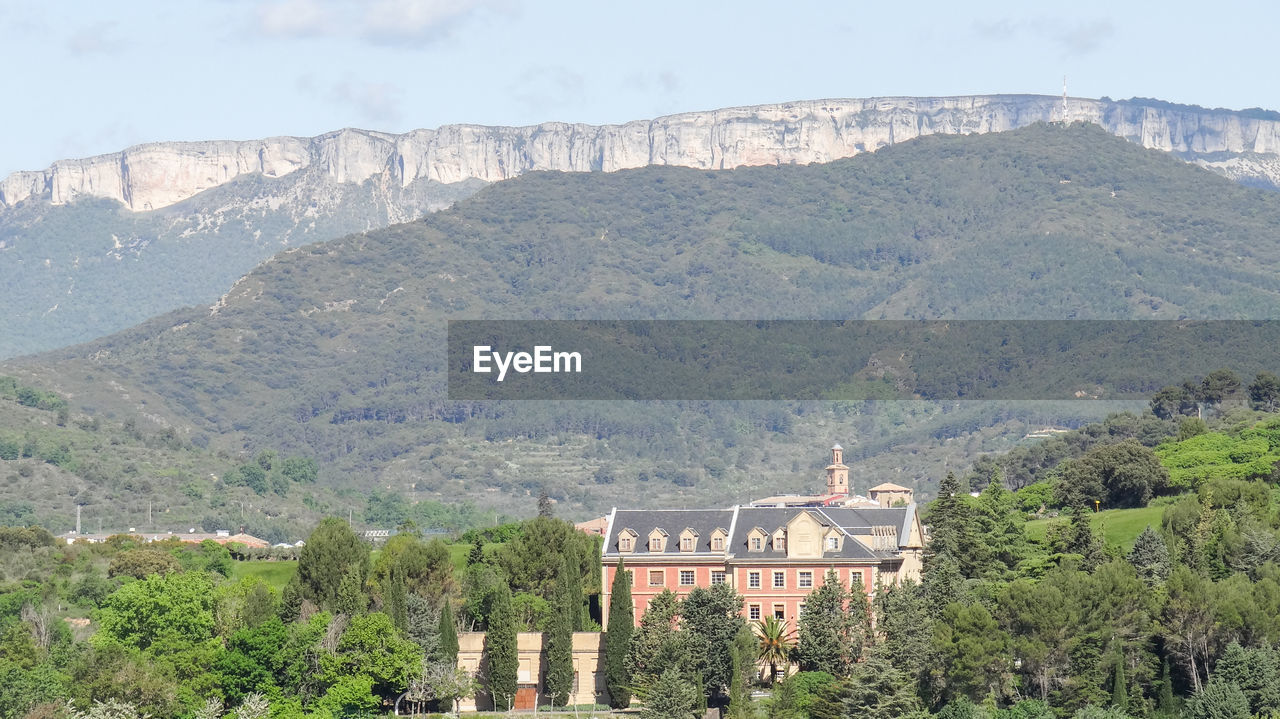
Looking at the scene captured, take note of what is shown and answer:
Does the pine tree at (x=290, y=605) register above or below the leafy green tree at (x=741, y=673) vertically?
above

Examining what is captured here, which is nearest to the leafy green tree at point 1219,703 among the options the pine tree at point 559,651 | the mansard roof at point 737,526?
the mansard roof at point 737,526

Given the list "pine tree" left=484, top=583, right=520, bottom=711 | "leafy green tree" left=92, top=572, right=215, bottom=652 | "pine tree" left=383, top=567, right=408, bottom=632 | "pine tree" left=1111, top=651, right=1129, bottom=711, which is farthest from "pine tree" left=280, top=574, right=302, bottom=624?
"pine tree" left=1111, top=651, right=1129, bottom=711

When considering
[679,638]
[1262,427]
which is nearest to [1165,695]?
[679,638]

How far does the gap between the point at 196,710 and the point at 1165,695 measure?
4178 centimetres

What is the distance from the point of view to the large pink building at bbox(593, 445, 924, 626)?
370 ft

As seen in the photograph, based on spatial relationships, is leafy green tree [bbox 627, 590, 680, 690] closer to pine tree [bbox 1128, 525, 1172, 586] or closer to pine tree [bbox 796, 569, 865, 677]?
pine tree [bbox 796, 569, 865, 677]

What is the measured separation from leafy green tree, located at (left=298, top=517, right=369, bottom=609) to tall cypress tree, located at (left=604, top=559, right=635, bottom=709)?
15.0m

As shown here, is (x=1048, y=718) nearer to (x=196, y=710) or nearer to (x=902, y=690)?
(x=902, y=690)

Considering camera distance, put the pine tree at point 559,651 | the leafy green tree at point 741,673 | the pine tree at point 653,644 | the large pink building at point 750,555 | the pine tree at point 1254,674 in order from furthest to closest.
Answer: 1. the large pink building at point 750,555
2. the pine tree at point 559,651
3. the pine tree at point 653,644
4. the leafy green tree at point 741,673
5. the pine tree at point 1254,674

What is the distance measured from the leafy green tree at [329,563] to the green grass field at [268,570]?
2396cm

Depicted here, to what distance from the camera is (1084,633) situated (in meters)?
102

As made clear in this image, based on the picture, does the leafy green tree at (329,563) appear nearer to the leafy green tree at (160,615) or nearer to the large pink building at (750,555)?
the leafy green tree at (160,615)

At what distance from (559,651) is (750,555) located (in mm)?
11205

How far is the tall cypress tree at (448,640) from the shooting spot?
10931cm
